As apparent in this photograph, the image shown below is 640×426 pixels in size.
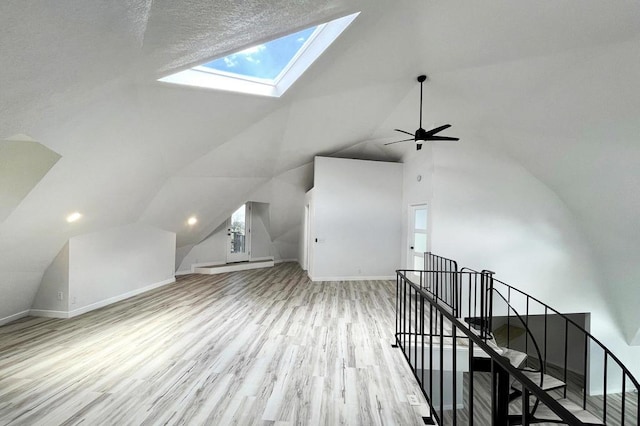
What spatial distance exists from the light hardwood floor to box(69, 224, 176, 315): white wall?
44 cm

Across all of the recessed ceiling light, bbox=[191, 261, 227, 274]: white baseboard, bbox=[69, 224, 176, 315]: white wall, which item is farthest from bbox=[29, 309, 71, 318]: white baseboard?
bbox=[191, 261, 227, 274]: white baseboard

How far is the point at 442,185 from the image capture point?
226 inches

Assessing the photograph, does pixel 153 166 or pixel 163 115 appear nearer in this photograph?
pixel 163 115

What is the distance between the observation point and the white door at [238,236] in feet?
29.2

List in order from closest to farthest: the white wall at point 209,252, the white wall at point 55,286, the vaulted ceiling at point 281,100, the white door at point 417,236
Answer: the vaulted ceiling at point 281,100 → the white wall at point 55,286 → the white door at point 417,236 → the white wall at point 209,252

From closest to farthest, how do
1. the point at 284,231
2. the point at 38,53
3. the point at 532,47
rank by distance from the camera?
the point at 38,53 < the point at 532,47 < the point at 284,231

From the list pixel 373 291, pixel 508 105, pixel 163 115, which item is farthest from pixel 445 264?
pixel 163 115

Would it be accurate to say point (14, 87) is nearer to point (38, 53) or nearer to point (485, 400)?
point (38, 53)

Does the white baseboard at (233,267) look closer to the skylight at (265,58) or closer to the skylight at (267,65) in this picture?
the skylight at (267,65)

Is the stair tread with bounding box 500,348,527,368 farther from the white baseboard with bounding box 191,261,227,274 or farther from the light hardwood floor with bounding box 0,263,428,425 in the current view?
the white baseboard with bounding box 191,261,227,274

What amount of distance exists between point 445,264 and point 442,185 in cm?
169

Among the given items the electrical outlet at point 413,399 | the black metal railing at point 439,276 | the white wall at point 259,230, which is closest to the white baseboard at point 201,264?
the white wall at point 259,230

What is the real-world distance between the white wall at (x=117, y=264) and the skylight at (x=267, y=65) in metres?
3.51

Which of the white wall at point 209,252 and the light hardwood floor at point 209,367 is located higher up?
the white wall at point 209,252
